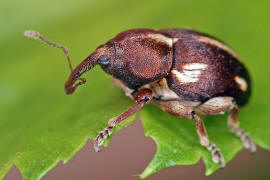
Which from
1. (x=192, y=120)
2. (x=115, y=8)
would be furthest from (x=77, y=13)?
(x=192, y=120)

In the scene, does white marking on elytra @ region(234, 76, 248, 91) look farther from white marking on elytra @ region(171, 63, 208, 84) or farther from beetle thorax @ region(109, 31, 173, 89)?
beetle thorax @ region(109, 31, 173, 89)

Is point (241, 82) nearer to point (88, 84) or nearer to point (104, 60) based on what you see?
point (104, 60)

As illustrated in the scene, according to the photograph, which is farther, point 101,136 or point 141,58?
point 141,58

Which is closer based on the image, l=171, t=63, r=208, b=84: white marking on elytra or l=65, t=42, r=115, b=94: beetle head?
l=65, t=42, r=115, b=94: beetle head

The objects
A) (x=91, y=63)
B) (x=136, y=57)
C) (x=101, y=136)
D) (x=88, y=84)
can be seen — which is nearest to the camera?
(x=101, y=136)

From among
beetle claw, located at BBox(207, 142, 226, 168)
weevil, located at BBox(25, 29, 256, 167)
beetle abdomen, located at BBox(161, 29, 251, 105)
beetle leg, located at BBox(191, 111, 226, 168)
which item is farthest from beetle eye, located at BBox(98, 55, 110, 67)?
beetle claw, located at BBox(207, 142, 226, 168)

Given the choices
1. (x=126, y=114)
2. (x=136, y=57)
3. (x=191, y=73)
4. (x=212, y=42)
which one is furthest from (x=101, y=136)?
(x=212, y=42)

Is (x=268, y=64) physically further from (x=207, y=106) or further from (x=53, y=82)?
(x=53, y=82)

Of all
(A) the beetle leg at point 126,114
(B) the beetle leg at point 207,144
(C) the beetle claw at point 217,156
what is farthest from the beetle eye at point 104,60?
(C) the beetle claw at point 217,156
